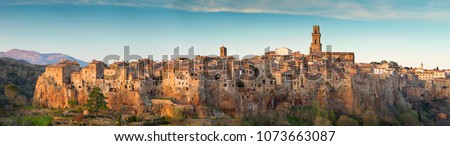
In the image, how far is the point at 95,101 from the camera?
21.2m

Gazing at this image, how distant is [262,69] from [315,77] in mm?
2187

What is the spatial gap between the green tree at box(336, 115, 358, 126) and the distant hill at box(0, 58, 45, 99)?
1396 centimetres

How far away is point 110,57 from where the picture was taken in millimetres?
23922

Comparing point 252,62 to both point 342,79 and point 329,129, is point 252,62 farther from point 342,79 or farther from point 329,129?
point 329,129

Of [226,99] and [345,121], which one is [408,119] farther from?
[226,99]

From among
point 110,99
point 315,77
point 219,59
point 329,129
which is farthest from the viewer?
point 219,59

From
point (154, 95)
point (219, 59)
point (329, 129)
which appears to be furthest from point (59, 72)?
point (329, 129)

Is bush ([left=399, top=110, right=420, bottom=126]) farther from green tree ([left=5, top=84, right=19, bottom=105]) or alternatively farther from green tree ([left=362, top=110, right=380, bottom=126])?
green tree ([left=5, top=84, right=19, bottom=105])

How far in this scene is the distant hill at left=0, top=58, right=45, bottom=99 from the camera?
2718 cm

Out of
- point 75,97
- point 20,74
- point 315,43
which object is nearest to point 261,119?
point 75,97

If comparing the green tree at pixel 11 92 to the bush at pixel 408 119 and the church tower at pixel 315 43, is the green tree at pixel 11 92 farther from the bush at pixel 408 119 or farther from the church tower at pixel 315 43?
the bush at pixel 408 119

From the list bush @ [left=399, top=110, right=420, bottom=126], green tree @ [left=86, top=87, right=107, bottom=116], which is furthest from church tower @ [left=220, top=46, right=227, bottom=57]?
bush @ [left=399, top=110, right=420, bottom=126]

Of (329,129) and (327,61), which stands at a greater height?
(327,61)

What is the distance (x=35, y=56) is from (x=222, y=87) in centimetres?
1238
